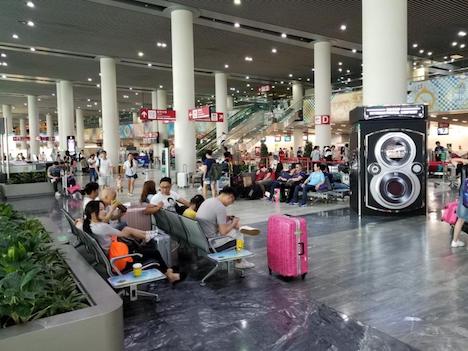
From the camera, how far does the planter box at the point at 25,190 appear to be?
14477mm

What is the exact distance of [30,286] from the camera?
93.7 inches

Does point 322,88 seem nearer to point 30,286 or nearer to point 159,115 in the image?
point 159,115

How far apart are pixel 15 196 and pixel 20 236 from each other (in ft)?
41.3

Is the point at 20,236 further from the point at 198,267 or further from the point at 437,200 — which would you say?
the point at 437,200

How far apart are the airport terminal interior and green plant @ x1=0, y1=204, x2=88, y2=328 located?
0.01 metres

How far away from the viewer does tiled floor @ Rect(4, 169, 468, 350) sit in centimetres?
340

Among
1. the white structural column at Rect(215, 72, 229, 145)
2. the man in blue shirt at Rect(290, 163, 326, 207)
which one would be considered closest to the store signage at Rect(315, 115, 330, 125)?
the white structural column at Rect(215, 72, 229, 145)

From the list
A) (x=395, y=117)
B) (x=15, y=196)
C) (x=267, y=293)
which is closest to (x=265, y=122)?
(x=15, y=196)

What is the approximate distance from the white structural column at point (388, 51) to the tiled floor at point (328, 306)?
4.18 meters

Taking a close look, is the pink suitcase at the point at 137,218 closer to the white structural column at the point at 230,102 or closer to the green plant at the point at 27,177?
the green plant at the point at 27,177

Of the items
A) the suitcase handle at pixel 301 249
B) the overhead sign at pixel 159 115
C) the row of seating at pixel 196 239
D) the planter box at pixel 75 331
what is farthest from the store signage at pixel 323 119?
the planter box at pixel 75 331

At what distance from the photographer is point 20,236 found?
346cm

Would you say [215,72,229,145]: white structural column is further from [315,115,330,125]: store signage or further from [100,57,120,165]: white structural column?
[315,115,330,125]: store signage

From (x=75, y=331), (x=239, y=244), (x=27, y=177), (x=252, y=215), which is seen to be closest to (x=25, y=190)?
(x=27, y=177)
